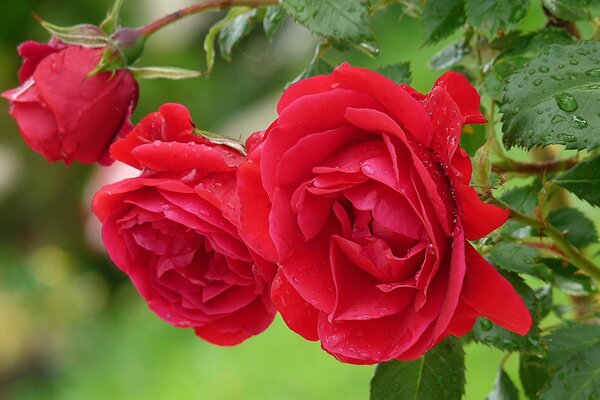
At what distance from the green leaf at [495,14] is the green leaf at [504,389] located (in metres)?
0.28

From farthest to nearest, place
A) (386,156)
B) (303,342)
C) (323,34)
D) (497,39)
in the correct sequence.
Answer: (303,342)
(497,39)
(323,34)
(386,156)

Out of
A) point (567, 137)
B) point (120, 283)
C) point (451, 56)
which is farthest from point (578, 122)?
point (120, 283)

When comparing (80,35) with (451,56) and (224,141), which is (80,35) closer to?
(224,141)

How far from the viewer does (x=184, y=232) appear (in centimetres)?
46

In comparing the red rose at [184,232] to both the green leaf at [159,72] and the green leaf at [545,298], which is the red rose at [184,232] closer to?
the green leaf at [159,72]

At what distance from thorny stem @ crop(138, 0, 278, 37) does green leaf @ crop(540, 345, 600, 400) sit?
287mm

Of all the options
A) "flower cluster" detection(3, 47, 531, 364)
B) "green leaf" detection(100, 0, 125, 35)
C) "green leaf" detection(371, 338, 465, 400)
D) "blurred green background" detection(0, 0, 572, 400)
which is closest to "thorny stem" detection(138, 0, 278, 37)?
"green leaf" detection(100, 0, 125, 35)

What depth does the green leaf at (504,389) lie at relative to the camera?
0.63 m

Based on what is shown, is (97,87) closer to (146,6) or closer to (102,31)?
(102,31)

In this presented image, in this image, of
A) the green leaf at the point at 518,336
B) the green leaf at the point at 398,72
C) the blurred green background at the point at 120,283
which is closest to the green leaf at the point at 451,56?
the green leaf at the point at 398,72

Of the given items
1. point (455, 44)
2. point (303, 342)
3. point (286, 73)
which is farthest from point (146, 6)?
point (455, 44)

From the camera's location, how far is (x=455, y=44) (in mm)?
627

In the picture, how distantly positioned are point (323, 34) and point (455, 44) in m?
0.20

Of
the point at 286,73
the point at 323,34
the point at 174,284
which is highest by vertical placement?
the point at 323,34
